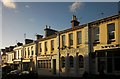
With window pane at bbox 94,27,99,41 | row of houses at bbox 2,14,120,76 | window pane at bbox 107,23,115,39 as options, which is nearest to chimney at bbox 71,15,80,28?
row of houses at bbox 2,14,120,76

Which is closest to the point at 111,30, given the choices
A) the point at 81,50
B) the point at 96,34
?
the point at 96,34

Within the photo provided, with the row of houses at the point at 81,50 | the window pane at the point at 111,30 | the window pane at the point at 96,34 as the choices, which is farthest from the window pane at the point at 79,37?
the window pane at the point at 111,30

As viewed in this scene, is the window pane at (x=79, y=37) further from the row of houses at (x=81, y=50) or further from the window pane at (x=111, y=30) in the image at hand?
the window pane at (x=111, y=30)

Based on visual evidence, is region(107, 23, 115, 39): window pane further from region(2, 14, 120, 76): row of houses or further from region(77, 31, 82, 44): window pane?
region(77, 31, 82, 44): window pane

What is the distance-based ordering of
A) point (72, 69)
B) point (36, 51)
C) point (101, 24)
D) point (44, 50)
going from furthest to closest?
point (36, 51)
point (44, 50)
point (72, 69)
point (101, 24)

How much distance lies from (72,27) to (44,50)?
9.40 metres

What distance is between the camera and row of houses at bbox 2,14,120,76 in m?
25.4

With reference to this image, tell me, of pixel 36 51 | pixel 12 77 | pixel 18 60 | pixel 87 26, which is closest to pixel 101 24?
pixel 87 26

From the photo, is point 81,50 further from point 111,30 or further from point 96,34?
point 111,30

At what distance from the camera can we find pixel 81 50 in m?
29.4

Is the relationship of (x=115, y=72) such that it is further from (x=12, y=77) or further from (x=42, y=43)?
(x=42, y=43)

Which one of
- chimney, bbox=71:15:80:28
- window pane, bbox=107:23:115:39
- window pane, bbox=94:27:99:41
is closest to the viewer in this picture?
window pane, bbox=107:23:115:39

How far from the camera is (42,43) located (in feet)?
130

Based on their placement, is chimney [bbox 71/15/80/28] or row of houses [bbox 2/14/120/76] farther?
chimney [bbox 71/15/80/28]
